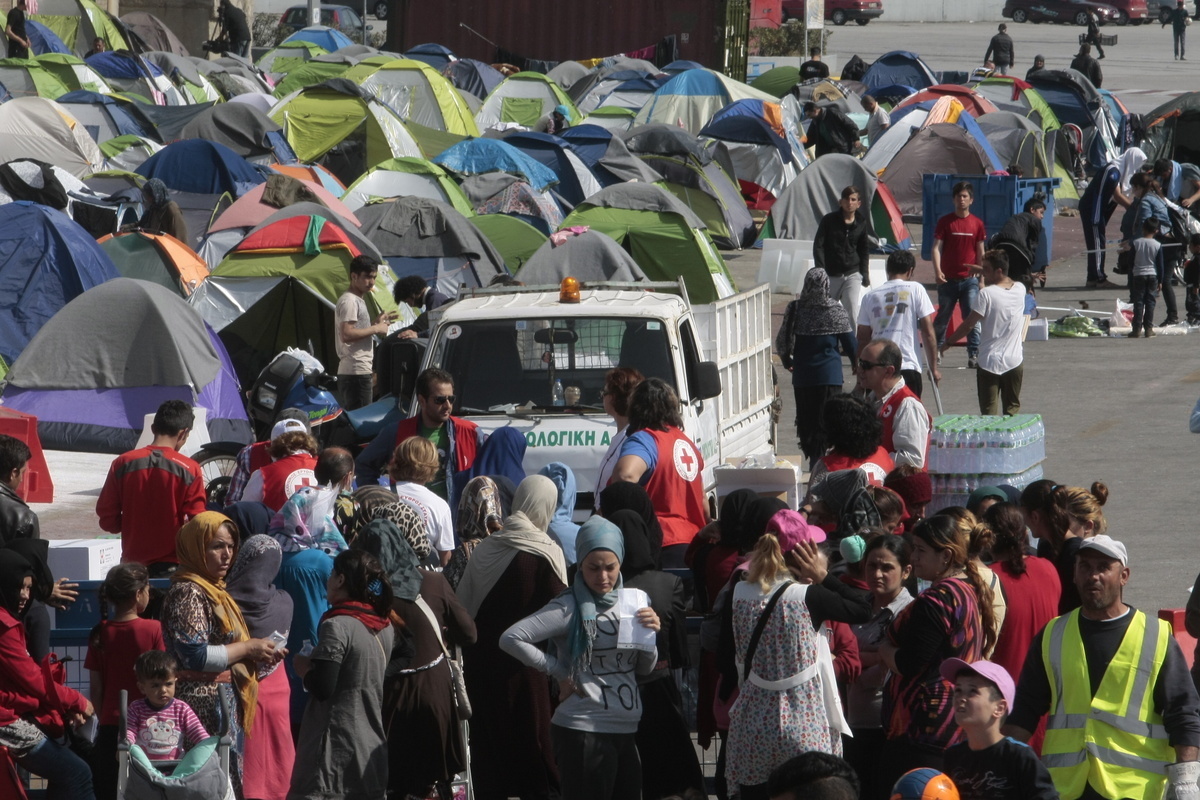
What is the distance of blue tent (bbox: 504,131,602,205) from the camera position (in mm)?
23188

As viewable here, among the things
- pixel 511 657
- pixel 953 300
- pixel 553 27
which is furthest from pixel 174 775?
pixel 553 27

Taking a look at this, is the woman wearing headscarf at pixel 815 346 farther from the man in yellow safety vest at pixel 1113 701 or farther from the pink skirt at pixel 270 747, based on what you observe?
the man in yellow safety vest at pixel 1113 701

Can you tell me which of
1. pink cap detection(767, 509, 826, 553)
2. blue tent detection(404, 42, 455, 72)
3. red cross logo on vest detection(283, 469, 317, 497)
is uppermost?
blue tent detection(404, 42, 455, 72)

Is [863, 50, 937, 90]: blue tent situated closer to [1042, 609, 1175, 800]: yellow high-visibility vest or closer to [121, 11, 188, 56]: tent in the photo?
[121, 11, 188, 56]: tent

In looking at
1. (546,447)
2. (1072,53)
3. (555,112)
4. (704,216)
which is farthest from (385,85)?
(1072,53)

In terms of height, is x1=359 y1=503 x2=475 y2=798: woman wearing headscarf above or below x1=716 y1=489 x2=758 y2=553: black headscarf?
below

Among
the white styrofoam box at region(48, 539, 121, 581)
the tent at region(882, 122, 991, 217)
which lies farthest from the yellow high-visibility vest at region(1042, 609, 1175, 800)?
the tent at region(882, 122, 991, 217)

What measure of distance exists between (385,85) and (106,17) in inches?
384

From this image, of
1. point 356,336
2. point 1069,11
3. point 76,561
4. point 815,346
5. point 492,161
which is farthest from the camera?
point 1069,11

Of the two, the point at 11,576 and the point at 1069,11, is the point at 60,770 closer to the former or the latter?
the point at 11,576

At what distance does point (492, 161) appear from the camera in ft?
73.7

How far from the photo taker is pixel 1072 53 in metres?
52.0

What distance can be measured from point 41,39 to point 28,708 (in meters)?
29.7

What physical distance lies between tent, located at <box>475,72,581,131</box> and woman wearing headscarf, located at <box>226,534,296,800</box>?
26.2 m
